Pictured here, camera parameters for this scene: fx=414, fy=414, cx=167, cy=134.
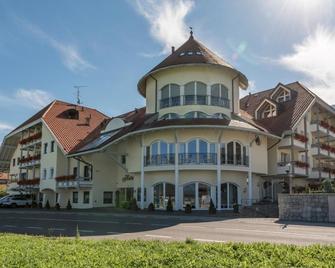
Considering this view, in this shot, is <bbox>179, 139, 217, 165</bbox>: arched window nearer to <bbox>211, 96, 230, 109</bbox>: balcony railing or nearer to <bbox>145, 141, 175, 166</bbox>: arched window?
<bbox>145, 141, 175, 166</bbox>: arched window

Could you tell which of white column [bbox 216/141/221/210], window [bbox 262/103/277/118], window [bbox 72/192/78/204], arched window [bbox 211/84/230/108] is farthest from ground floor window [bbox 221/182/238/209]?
window [bbox 72/192/78/204]

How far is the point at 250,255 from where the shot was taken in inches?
295

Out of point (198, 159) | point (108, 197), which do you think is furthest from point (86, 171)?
point (198, 159)

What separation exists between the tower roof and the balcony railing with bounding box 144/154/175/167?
299 inches

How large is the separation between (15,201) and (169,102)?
24739 mm

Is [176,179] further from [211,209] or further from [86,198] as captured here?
[86,198]

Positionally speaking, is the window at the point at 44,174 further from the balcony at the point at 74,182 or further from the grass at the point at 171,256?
the grass at the point at 171,256

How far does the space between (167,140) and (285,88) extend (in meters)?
16.7

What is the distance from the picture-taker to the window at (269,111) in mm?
41384

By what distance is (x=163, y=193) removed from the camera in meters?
33.9

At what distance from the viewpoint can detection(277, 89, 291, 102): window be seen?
141 feet

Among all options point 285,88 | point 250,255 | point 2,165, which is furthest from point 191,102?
point 2,165

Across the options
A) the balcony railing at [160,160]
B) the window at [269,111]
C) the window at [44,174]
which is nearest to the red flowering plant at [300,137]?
the window at [269,111]

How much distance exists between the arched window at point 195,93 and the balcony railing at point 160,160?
4.81 metres
